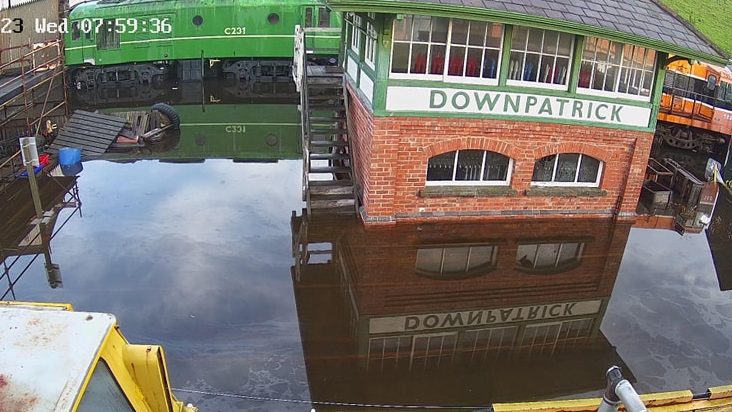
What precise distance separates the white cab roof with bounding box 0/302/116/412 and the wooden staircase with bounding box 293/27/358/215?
8042 millimetres

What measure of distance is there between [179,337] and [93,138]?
9475mm

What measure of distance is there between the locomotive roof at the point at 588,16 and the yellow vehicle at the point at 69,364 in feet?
22.2

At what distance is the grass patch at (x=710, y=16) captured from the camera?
99.7 ft

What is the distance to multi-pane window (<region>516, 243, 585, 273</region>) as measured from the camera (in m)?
10.2

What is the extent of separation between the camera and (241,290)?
899cm

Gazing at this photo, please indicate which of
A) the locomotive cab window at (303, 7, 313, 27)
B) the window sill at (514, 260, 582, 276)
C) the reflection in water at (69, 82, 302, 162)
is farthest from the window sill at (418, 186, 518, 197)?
the locomotive cab window at (303, 7, 313, 27)

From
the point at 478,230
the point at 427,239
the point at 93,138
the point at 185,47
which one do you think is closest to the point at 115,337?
the point at 427,239

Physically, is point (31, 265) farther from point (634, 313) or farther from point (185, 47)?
point (185, 47)

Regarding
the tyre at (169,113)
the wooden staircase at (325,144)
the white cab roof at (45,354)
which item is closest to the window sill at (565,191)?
the wooden staircase at (325,144)

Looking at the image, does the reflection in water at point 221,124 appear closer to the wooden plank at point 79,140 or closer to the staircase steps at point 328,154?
the wooden plank at point 79,140

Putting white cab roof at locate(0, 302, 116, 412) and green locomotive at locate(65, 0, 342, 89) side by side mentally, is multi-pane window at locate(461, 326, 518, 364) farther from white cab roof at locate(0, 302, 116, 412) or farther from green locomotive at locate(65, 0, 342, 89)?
green locomotive at locate(65, 0, 342, 89)

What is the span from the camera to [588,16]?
34.7ft

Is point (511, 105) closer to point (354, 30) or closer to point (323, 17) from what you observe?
point (354, 30)

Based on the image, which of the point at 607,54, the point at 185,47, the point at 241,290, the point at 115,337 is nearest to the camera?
the point at 115,337
